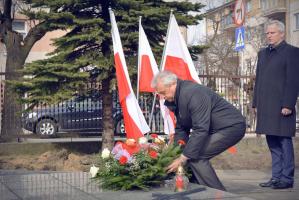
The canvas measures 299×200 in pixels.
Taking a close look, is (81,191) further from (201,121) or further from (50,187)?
(201,121)

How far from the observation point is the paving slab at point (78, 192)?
4578mm

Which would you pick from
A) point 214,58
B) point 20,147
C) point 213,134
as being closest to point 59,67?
point 20,147

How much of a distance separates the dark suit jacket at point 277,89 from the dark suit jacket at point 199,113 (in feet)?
4.04

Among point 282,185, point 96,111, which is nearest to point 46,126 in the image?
point 96,111

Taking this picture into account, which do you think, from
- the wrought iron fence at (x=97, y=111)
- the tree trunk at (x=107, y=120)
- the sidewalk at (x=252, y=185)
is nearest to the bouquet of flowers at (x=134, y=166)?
the sidewalk at (x=252, y=185)

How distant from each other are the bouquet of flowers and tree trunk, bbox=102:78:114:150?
5259 mm

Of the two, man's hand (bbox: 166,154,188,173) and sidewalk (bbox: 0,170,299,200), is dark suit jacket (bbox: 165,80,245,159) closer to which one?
man's hand (bbox: 166,154,188,173)

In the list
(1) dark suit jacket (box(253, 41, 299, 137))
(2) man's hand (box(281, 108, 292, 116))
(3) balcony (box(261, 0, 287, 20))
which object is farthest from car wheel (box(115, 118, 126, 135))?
(3) balcony (box(261, 0, 287, 20))

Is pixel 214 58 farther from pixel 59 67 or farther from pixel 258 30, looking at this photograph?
pixel 59 67

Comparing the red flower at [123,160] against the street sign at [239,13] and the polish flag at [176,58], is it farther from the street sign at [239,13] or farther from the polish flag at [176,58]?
the street sign at [239,13]

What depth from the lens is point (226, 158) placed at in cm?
1066

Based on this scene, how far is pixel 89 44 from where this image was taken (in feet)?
33.7

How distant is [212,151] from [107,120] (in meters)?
5.66

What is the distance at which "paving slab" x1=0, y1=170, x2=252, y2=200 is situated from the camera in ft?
15.0
